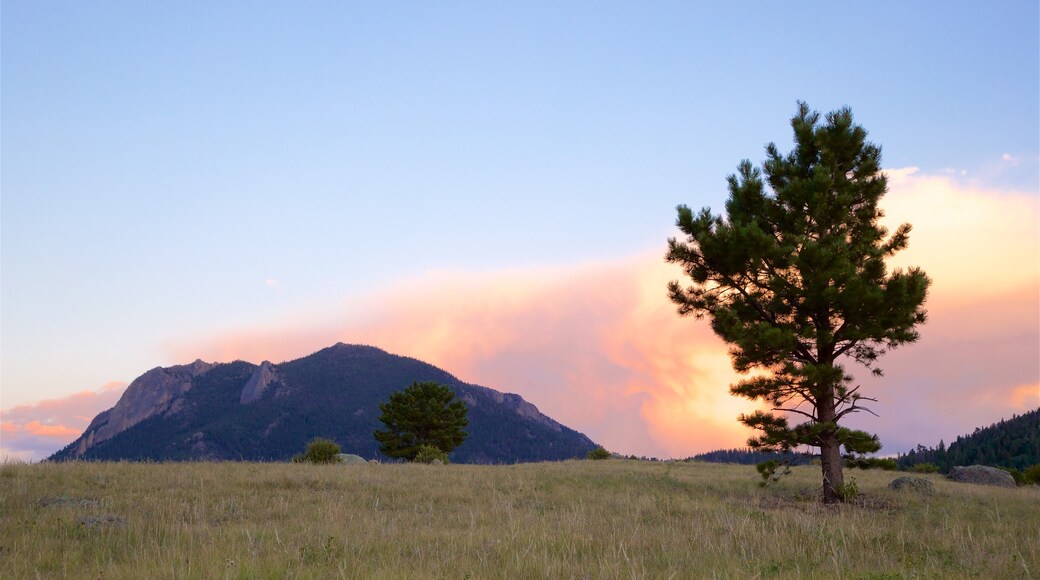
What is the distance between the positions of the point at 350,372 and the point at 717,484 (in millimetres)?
178283

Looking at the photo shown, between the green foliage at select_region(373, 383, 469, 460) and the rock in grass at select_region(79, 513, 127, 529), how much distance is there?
1642 inches

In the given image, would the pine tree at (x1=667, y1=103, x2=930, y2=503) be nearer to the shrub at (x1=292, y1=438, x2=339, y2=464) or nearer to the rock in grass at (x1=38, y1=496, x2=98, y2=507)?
the rock in grass at (x1=38, y1=496, x2=98, y2=507)

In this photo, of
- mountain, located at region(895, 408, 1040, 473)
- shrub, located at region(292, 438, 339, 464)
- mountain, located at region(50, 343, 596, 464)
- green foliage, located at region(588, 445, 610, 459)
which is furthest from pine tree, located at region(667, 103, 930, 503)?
mountain, located at region(50, 343, 596, 464)

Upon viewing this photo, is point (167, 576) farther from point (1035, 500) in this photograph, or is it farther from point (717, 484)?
point (1035, 500)

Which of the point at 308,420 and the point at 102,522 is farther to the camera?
the point at 308,420

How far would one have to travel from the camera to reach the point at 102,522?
1046cm

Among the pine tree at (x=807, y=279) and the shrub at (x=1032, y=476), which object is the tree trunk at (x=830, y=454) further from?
the shrub at (x=1032, y=476)

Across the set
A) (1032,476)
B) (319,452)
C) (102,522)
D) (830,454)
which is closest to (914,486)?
(830,454)

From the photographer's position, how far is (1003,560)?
8.68 m

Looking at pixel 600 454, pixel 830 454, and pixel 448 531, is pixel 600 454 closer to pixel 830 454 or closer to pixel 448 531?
pixel 830 454

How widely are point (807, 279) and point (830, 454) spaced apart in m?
5.17

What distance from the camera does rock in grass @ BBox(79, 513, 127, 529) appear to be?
1018 cm

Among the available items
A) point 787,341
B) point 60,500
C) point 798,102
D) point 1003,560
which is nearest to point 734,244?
point 787,341

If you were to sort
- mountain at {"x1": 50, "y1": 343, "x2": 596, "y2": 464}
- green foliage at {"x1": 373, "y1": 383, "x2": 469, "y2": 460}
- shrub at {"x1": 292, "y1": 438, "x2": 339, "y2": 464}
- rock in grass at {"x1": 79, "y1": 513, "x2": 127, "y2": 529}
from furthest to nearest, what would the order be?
mountain at {"x1": 50, "y1": 343, "x2": 596, "y2": 464} → green foliage at {"x1": 373, "y1": 383, "x2": 469, "y2": 460} → shrub at {"x1": 292, "y1": 438, "x2": 339, "y2": 464} → rock in grass at {"x1": 79, "y1": 513, "x2": 127, "y2": 529}
